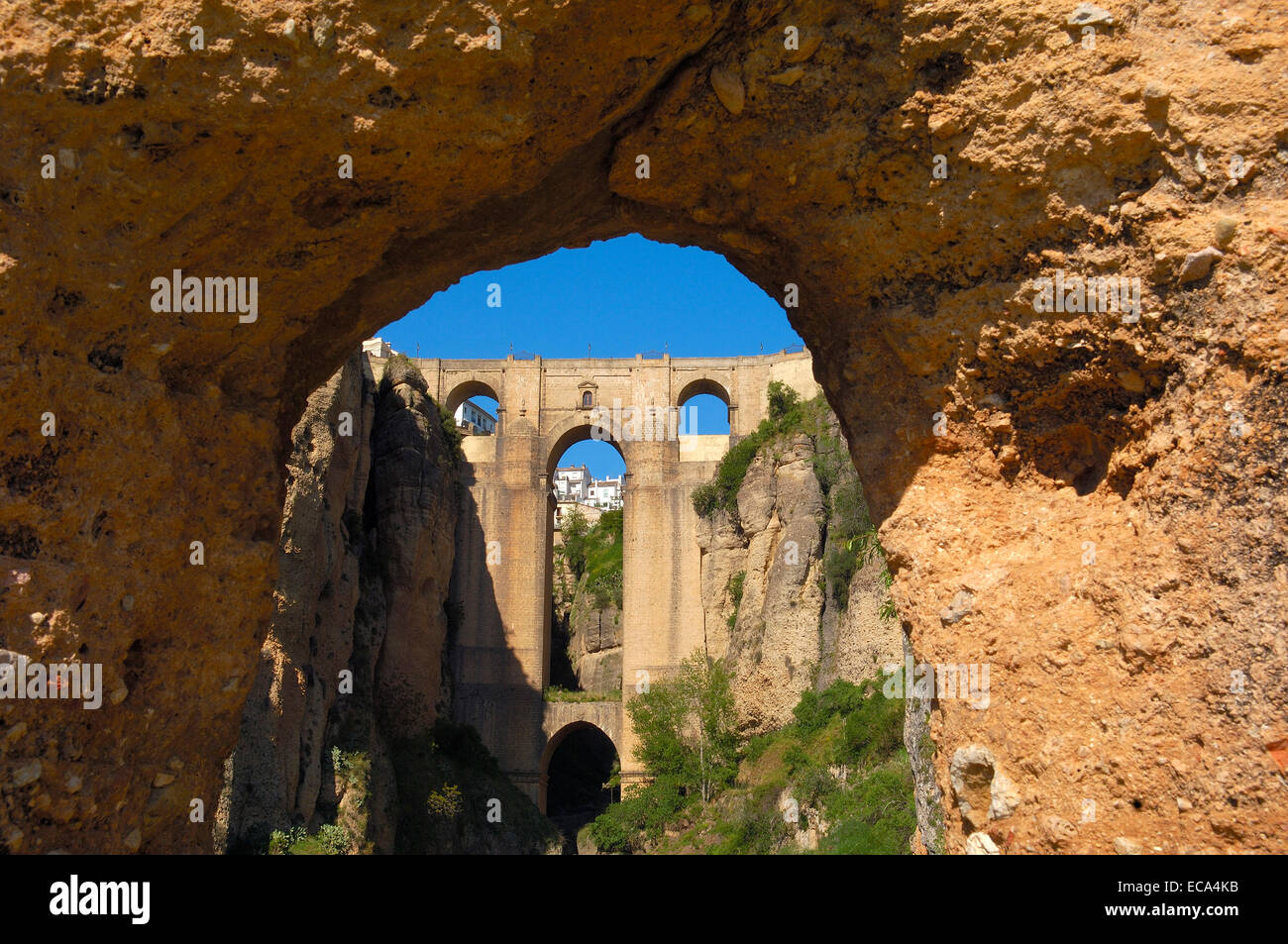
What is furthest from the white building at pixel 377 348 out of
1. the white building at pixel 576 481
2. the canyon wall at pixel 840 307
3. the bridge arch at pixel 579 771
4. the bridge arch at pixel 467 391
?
the white building at pixel 576 481

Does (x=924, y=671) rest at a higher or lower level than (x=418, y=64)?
lower

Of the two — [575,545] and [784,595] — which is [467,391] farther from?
[784,595]

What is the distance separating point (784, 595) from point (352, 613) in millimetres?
13064

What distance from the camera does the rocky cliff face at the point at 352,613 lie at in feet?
54.9

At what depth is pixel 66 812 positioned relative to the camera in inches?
185

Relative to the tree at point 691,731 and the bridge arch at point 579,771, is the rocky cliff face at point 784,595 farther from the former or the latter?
the bridge arch at point 579,771

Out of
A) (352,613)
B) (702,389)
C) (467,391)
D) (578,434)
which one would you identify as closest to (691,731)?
(578,434)

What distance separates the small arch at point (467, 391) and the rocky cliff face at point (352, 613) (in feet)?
21.3

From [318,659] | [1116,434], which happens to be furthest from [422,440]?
[1116,434]

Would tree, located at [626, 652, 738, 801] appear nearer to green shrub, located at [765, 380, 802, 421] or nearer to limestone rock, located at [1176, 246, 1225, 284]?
green shrub, located at [765, 380, 802, 421]

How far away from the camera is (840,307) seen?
616 cm

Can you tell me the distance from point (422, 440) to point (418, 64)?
76.7ft

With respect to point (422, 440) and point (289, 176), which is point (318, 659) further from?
point (289, 176)

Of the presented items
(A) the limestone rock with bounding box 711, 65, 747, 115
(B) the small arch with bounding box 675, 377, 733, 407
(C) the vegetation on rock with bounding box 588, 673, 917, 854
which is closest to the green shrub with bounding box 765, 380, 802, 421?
(B) the small arch with bounding box 675, 377, 733, 407
